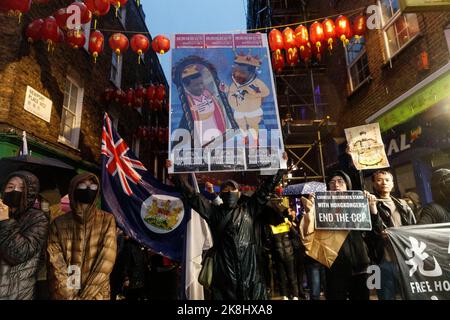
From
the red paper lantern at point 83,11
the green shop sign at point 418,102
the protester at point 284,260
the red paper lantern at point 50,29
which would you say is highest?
the red paper lantern at point 83,11

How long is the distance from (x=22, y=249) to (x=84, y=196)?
0.68 metres

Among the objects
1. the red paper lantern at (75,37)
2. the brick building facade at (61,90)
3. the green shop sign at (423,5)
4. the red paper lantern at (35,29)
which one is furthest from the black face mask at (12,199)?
the green shop sign at (423,5)

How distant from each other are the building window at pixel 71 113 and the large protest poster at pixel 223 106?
5.80 meters

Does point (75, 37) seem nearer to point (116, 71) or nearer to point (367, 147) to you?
point (116, 71)

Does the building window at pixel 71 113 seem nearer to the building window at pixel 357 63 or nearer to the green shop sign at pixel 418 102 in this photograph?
the building window at pixel 357 63

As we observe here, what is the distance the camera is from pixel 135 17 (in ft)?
51.3

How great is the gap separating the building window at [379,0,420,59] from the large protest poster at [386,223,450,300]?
5676mm

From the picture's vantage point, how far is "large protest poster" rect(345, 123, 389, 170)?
4.01m

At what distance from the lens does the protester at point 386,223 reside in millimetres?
3391

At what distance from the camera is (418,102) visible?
6633mm

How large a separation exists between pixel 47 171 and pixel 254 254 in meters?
4.48

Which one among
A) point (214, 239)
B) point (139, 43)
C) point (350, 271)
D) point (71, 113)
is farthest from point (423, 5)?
point (71, 113)

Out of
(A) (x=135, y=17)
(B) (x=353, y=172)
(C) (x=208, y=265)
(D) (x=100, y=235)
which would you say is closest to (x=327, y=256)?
(C) (x=208, y=265)

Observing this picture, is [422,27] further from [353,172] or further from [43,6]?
[43,6]
